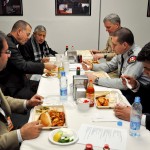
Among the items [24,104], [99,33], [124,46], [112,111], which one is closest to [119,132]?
[112,111]

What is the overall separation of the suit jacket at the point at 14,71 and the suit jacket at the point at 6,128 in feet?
2.28

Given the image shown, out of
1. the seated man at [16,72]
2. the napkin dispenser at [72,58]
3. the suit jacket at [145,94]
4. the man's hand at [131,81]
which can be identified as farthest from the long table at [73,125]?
the napkin dispenser at [72,58]

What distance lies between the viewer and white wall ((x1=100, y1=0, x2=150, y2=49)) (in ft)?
15.5

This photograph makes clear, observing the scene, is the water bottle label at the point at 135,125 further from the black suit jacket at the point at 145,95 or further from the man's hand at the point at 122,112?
the black suit jacket at the point at 145,95

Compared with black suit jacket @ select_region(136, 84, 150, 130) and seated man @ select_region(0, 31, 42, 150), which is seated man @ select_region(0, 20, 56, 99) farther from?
black suit jacket @ select_region(136, 84, 150, 130)

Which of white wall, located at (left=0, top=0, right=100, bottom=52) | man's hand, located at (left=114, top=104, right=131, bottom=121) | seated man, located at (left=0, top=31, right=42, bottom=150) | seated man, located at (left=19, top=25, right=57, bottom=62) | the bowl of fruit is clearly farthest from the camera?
white wall, located at (left=0, top=0, right=100, bottom=52)

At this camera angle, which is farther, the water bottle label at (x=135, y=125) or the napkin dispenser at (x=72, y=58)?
the napkin dispenser at (x=72, y=58)

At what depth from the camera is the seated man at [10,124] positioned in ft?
4.26

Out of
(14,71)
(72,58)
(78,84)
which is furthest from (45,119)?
(72,58)

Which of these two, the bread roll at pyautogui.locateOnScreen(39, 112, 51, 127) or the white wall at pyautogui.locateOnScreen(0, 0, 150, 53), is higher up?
the white wall at pyautogui.locateOnScreen(0, 0, 150, 53)

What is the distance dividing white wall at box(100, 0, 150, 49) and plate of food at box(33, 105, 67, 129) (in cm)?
348

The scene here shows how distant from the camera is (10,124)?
1.67m

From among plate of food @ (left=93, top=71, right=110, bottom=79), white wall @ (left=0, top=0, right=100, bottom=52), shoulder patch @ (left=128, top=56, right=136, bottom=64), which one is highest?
white wall @ (left=0, top=0, right=100, bottom=52)

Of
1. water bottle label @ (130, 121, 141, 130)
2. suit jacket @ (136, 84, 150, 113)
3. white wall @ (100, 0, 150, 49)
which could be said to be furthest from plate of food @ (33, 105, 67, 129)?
white wall @ (100, 0, 150, 49)
